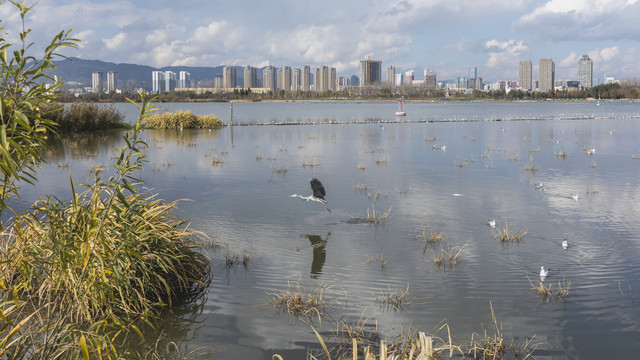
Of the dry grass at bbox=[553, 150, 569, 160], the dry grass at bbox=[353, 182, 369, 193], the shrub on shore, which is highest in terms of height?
the shrub on shore

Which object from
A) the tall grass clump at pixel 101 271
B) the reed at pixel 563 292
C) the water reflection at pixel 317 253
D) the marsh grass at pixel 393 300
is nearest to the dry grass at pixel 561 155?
the water reflection at pixel 317 253

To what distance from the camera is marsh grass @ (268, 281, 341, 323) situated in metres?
7.03

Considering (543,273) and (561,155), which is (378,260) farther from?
(561,155)

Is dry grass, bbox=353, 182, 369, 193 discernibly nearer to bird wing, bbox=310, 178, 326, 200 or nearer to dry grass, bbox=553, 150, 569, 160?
bird wing, bbox=310, 178, 326, 200

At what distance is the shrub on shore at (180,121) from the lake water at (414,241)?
52.4 feet

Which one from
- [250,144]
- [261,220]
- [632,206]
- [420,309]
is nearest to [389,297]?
[420,309]

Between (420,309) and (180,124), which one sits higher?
(180,124)

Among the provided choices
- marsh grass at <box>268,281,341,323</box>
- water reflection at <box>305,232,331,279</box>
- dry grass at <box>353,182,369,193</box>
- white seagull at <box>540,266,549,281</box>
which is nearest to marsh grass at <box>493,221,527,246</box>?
white seagull at <box>540,266,549,281</box>

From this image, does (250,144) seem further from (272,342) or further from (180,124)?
(272,342)

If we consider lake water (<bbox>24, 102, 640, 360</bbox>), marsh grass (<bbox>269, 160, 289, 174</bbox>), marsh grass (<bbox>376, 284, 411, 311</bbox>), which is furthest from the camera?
marsh grass (<bbox>269, 160, 289, 174</bbox>)

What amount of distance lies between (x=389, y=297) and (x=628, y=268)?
14.2ft

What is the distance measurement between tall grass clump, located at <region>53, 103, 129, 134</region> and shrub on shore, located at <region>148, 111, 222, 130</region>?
10.1 ft

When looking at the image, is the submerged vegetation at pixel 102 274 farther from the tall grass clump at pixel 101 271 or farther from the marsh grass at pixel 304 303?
the marsh grass at pixel 304 303

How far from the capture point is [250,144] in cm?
2983
